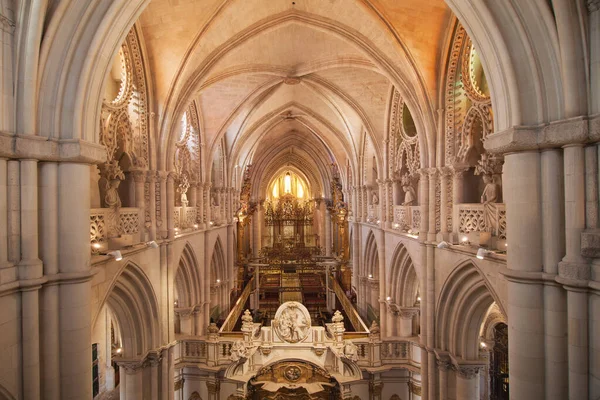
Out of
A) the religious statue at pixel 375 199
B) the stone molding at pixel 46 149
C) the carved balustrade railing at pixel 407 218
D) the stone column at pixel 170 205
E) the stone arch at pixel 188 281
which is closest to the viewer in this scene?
the stone molding at pixel 46 149

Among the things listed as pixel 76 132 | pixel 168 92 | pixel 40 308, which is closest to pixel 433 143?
pixel 168 92

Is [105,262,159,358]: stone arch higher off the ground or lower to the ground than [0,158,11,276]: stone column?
lower

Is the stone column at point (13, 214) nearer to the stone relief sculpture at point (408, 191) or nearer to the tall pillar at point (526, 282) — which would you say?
the tall pillar at point (526, 282)

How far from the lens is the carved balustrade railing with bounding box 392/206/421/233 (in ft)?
37.1

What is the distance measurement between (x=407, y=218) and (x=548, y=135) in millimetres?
7657

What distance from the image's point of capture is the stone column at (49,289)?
16.9ft

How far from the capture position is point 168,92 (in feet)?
33.1

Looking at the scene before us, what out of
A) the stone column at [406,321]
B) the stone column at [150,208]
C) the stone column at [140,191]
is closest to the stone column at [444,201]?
the stone column at [406,321]

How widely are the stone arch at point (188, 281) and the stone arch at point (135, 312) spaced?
3815 millimetres

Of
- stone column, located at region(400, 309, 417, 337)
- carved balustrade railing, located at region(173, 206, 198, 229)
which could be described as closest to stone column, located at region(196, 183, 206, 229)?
carved balustrade railing, located at region(173, 206, 198, 229)

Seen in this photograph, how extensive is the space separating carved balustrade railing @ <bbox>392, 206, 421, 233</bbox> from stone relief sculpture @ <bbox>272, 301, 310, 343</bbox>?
4.16m

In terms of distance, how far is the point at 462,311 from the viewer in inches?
353

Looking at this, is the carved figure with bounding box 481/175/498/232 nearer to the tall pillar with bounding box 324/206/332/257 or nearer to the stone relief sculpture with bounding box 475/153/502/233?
the stone relief sculpture with bounding box 475/153/502/233

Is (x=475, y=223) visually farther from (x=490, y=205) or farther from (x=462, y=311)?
(x=462, y=311)
